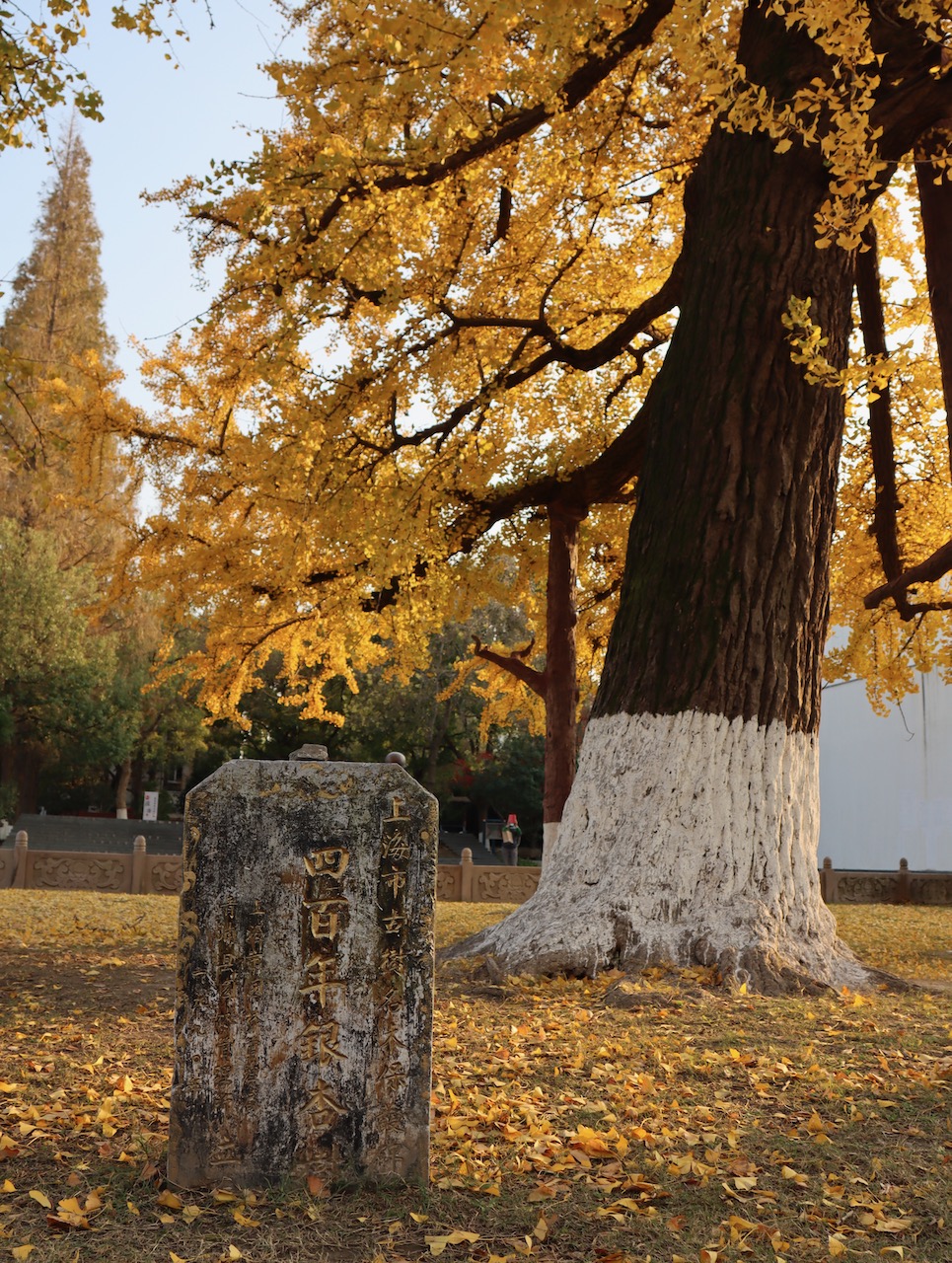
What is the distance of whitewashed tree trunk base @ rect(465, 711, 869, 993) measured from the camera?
24.3ft

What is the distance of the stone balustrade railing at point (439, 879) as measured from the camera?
59.7 ft

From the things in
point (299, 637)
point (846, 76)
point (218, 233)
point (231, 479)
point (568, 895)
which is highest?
point (218, 233)

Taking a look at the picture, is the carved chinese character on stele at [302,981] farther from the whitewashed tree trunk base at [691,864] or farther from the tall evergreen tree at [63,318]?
the tall evergreen tree at [63,318]

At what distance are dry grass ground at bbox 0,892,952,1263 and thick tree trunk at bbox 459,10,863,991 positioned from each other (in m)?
0.52

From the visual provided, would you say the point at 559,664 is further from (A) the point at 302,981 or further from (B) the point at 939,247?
(A) the point at 302,981

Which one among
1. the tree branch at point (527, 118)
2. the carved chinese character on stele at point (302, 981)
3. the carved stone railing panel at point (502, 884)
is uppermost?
the tree branch at point (527, 118)

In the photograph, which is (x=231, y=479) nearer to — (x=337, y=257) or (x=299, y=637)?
(x=299, y=637)

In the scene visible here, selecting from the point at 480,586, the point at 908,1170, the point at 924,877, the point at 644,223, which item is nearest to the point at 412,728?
the point at 924,877

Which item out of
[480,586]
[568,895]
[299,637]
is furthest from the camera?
[299,637]

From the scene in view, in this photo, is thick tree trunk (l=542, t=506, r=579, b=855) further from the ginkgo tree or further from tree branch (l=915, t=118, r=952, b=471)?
tree branch (l=915, t=118, r=952, b=471)

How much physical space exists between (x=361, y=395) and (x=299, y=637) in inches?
215

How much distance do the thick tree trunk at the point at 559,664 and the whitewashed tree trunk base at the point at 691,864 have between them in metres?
7.03

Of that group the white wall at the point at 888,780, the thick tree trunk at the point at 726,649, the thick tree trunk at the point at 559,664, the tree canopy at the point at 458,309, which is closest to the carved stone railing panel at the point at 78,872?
the tree canopy at the point at 458,309

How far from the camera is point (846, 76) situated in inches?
332
